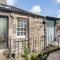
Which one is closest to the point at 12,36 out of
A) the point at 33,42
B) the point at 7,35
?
the point at 7,35

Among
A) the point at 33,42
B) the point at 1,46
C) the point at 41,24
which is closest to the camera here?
the point at 1,46

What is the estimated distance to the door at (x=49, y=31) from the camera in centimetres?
1549

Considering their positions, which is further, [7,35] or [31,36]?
[31,36]

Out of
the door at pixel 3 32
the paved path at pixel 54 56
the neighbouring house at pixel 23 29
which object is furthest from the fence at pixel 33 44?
the paved path at pixel 54 56

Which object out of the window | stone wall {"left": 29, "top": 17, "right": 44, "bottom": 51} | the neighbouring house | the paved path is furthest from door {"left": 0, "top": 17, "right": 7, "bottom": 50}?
the paved path

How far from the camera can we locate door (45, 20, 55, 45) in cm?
1549

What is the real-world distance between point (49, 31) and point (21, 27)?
12.3 feet

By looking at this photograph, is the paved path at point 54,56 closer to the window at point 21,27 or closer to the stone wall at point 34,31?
the stone wall at point 34,31

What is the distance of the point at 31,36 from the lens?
13.7 m

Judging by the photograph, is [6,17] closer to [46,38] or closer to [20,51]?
[20,51]

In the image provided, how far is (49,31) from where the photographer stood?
638 inches

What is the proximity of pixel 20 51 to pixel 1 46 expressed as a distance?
1.46 m

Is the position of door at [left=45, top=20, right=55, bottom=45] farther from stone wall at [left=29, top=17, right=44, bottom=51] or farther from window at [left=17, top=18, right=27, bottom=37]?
A: window at [left=17, top=18, right=27, bottom=37]

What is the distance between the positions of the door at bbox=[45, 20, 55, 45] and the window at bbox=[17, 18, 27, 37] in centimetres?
243
